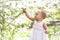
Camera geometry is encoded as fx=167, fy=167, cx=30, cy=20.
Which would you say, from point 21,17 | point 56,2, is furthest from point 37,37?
point 56,2

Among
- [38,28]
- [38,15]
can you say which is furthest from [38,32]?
[38,15]

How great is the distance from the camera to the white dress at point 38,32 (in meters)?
1.44

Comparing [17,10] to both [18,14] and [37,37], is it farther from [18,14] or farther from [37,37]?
[37,37]

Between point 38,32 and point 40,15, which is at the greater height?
point 40,15

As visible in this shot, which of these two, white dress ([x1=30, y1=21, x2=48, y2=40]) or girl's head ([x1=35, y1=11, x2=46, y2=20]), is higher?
girl's head ([x1=35, y1=11, x2=46, y2=20])

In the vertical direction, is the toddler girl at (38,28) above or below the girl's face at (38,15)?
below

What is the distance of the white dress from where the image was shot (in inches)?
56.8

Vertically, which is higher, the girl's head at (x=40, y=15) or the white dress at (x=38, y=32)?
the girl's head at (x=40, y=15)

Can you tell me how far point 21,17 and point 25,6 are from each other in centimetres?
10

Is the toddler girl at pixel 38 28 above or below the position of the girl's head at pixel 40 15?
below

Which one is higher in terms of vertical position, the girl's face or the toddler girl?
the girl's face

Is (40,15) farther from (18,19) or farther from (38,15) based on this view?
(18,19)

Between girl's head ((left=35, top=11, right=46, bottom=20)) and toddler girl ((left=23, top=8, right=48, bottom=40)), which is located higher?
girl's head ((left=35, top=11, right=46, bottom=20))

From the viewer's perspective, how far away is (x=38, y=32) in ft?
4.74
